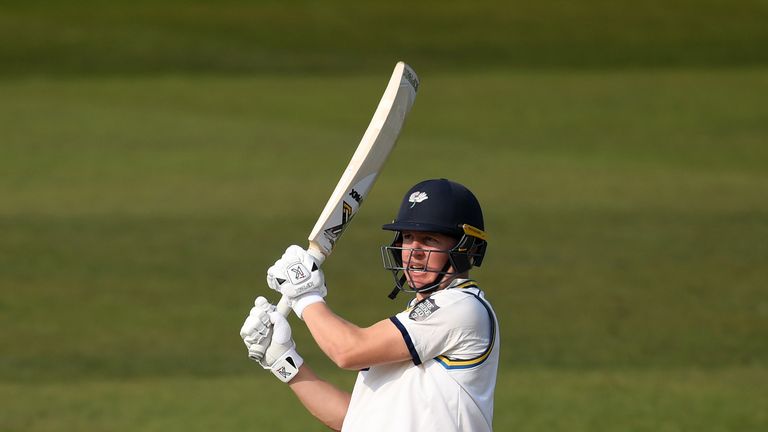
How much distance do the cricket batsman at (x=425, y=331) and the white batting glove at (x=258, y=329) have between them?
158mm

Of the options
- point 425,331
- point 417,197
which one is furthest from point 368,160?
point 425,331

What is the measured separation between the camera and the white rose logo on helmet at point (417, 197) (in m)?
3.99

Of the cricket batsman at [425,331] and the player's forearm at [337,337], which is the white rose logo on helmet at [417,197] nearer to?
the cricket batsman at [425,331]

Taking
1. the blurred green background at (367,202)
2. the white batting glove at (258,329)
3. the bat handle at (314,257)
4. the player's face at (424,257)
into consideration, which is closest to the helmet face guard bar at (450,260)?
the player's face at (424,257)

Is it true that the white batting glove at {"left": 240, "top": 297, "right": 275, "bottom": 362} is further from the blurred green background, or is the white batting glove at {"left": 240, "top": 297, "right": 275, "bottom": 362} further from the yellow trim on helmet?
the blurred green background

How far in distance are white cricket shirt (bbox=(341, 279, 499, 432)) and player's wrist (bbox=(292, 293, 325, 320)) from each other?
31cm

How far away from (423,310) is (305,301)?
0.43m

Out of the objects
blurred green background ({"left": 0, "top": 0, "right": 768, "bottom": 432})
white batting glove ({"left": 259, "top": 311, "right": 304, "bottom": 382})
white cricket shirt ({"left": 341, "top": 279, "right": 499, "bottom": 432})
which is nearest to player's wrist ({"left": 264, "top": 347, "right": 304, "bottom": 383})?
white batting glove ({"left": 259, "top": 311, "right": 304, "bottom": 382})

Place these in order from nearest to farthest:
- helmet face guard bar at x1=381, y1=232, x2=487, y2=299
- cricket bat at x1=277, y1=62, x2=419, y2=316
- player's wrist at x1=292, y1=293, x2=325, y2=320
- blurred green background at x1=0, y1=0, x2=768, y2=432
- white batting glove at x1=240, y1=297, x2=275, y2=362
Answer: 1. helmet face guard bar at x1=381, y1=232, x2=487, y2=299
2. player's wrist at x1=292, y1=293, x2=325, y2=320
3. white batting glove at x1=240, y1=297, x2=275, y2=362
4. cricket bat at x1=277, y1=62, x2=419, y2=316
5. blurred green background at x1=0, y1=0, x2=768, y2=432

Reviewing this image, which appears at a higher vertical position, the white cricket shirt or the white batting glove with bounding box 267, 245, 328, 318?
the white batting glove with bounding box 267, 245, 328, 318

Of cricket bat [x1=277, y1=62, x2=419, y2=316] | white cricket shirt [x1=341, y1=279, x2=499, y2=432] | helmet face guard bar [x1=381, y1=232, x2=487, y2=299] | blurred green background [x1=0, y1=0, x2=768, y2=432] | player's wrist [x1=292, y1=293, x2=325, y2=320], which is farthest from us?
blurred green background [x1=0, y1=0, x2=768, y2=432]

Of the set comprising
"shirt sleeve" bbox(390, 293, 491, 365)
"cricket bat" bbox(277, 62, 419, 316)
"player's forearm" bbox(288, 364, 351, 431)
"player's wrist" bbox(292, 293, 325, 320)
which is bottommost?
"player's forearm" bbox(288, 364, 351, 431)

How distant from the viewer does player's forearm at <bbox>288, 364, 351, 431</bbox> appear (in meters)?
4.29

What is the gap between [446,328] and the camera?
375cm
